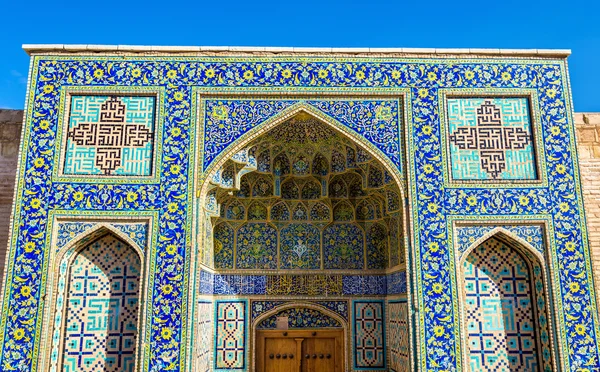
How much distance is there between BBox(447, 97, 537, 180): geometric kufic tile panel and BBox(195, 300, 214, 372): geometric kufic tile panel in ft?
11.6

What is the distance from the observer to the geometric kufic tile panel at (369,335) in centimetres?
773

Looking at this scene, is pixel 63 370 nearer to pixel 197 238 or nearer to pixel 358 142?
pixel 197 238

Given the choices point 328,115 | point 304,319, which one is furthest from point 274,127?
point 304,319

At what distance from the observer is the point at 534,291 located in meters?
6.68

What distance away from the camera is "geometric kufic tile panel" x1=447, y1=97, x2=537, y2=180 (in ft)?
22.4

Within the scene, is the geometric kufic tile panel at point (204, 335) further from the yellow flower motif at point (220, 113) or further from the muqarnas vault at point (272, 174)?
the yellow flower motif at point (220, 113)

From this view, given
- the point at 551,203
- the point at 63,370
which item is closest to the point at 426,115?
the point at 551,203

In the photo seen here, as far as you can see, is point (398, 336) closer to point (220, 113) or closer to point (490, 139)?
point (490, 139)

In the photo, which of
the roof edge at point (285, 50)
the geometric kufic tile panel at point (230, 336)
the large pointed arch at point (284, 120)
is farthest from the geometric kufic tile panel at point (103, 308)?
the roof edge at point (285, 50)

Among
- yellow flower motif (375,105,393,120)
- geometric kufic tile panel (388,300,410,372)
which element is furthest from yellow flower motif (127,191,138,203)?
geometric kufic tile panel (388,300,410,372)

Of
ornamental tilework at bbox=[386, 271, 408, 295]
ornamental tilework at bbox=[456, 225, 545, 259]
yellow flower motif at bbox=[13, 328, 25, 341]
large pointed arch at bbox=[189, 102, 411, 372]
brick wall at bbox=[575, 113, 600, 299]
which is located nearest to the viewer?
yellow flower motif at bbox=[13, 328, 25, 341]

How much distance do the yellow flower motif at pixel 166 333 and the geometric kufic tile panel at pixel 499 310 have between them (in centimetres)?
344

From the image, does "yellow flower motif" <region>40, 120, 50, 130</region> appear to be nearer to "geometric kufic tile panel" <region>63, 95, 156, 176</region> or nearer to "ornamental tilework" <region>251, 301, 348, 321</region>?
"geometric kufic tile panel" <region>63, 95, 156, 176</region>

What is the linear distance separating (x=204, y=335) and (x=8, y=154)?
3705 millimetres
